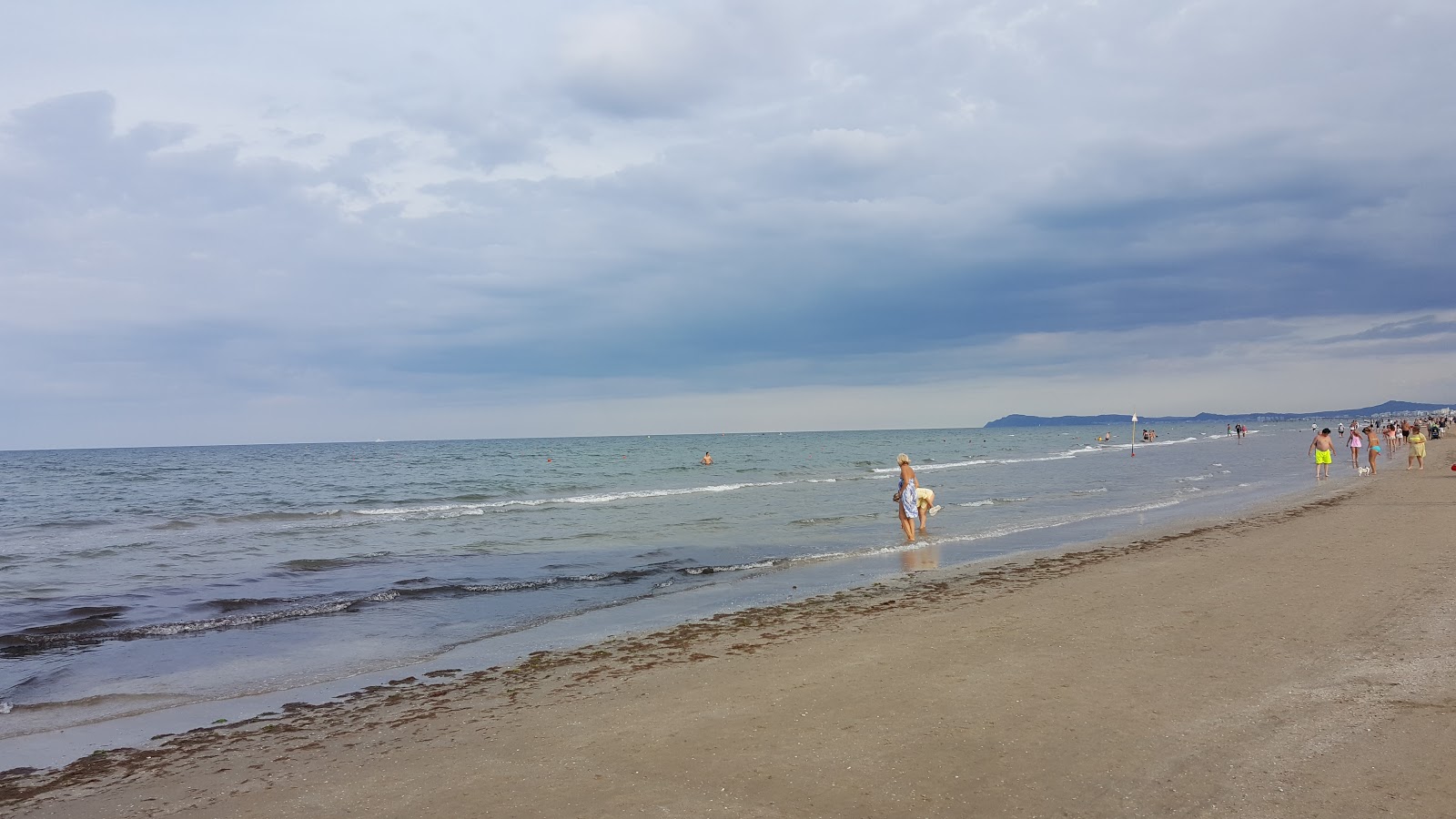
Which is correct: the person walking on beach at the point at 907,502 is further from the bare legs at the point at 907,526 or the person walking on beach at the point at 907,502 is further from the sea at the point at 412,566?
the sea at the point at 412,566

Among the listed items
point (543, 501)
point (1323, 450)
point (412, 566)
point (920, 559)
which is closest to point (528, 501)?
point (543, 501)

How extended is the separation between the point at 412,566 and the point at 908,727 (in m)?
14.6

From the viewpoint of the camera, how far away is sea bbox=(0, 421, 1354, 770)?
995 cm

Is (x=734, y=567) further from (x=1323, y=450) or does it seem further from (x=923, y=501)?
(x=1323, y=450)

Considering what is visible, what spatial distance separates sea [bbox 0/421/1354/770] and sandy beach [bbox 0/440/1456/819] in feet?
5.48

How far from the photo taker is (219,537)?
80.4 feet

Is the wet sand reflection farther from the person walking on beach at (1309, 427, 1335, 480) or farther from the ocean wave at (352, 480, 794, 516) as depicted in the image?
the person walking on beach at (1309, 427, 1335, 480)

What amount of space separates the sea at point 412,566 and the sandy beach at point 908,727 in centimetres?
167

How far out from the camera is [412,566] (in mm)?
18188

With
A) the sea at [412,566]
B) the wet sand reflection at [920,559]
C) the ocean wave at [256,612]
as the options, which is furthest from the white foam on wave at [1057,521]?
the ocean wave at [256,612]

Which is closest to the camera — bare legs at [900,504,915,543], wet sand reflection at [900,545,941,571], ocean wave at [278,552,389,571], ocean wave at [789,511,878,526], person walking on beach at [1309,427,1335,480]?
wet sand reflection at [900,545,941,571]

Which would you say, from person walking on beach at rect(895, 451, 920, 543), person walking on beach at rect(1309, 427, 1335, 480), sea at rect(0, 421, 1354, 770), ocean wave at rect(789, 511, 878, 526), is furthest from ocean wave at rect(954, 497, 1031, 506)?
person walking on beach at rect(1309, 427, 1335, 480)

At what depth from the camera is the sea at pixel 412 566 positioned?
32.6 ft

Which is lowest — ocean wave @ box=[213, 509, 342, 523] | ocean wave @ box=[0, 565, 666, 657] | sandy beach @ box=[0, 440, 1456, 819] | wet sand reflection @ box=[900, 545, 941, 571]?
wet sand reflection @ box=[900, 545, 941, 571]
